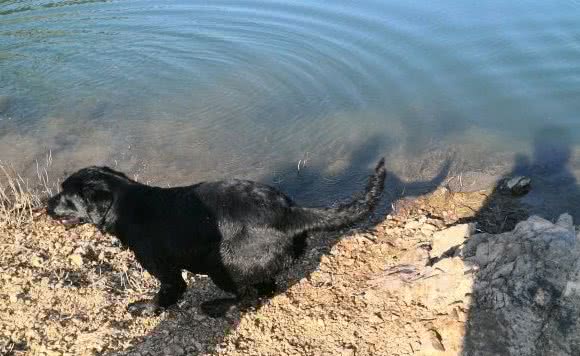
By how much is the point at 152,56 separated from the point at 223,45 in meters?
1.49

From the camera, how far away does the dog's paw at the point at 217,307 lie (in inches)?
183

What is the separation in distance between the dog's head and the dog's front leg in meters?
0.81

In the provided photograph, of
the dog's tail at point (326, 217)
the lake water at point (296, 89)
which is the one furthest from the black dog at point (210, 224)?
the lake water at point (296, 89)

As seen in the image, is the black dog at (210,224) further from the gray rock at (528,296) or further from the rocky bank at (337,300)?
the gray rock at (528,296)

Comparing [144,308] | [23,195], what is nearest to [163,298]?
[144,308]

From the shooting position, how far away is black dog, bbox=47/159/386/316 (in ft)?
14.0

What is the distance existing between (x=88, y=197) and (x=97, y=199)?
11 cm

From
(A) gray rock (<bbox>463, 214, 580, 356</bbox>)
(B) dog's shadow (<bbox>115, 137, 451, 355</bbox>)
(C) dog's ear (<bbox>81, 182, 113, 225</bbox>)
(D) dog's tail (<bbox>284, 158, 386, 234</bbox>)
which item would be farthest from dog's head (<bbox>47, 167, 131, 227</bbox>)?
(A) gray rock (<bbox>463, 214, 580, 356</bbox>)

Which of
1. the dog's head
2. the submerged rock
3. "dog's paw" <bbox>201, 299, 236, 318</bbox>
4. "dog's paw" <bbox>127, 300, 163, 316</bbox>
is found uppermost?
the dog's head

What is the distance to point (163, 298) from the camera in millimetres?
4695

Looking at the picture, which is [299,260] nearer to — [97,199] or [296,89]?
[97,199]

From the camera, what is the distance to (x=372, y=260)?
530 centimetres

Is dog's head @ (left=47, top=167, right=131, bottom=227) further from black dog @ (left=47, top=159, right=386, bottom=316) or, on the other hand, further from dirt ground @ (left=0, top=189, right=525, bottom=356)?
dirt ground @ (left=0, top=189, right=525, bottom=356)

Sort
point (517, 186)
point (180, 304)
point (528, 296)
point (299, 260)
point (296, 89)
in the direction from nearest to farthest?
point (528, 296)
point (180, 304)
point (299, 260)
point (517, 186)
point (296, 89)
